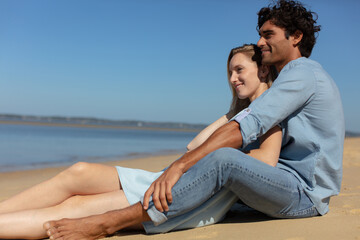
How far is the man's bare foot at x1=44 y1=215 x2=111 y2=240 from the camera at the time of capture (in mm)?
2202

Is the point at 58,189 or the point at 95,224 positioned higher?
the point at 58,189

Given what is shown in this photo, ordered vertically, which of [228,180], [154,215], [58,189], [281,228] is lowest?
[281,228]

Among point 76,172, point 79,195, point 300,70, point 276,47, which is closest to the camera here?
point 300,70

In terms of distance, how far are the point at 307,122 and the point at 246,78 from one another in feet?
2.26

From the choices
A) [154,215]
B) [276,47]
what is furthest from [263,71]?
[154,215]

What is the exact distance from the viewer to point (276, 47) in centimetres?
271

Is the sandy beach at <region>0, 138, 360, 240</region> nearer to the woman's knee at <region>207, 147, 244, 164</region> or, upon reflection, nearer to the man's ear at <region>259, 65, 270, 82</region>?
the woman's knee at <region>207, 147, 244, 164</region>

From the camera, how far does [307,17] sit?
2752mm

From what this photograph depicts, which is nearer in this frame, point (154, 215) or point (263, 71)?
point (154, 215)

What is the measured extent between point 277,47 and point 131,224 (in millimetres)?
1673

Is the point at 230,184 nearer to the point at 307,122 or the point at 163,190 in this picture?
the point at 163,190

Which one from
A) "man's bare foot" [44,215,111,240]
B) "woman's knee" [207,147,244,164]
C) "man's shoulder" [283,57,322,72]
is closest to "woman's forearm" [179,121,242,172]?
"woman's knee" [207,147,244,164]

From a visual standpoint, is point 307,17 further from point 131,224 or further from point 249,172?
point 131,224

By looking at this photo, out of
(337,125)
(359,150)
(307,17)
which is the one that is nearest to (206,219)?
(337,125)
